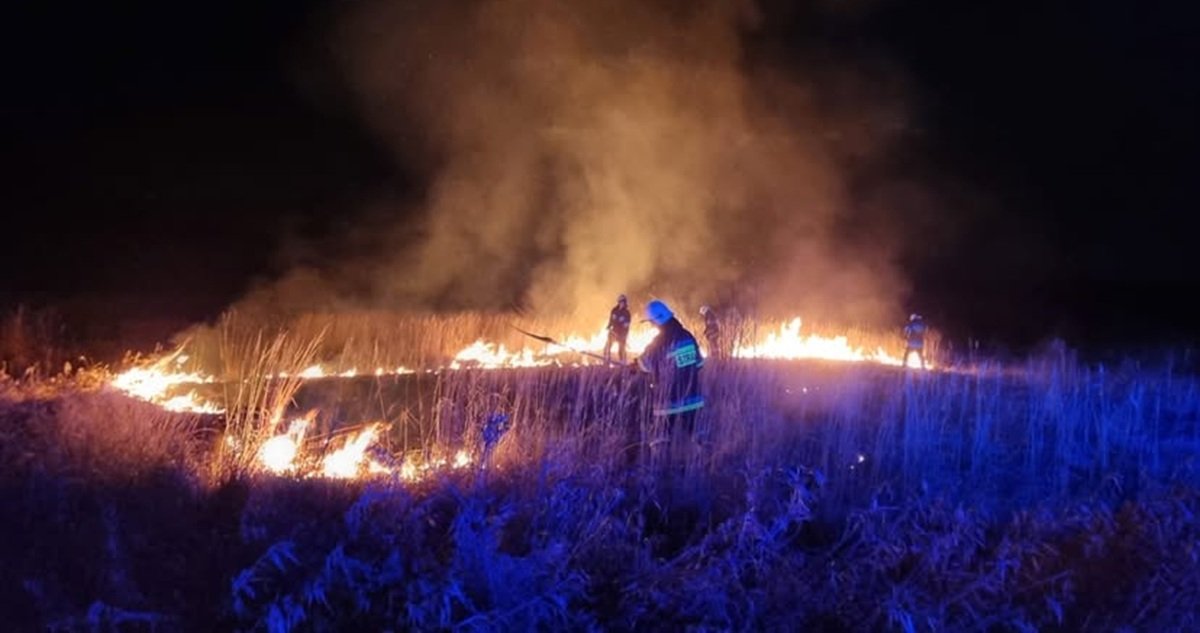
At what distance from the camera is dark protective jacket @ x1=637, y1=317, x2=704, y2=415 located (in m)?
9.03

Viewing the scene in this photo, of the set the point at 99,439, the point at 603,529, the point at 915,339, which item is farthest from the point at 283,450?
the point at 915,339

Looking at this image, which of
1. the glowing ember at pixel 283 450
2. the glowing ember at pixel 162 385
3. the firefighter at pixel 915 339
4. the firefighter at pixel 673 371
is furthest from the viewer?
the firefighter at pixel 915 339

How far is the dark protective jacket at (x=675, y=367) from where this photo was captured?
9.03 m

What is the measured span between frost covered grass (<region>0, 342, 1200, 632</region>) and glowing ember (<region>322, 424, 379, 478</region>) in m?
0.44

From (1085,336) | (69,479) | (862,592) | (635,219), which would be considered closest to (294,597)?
(69,479)

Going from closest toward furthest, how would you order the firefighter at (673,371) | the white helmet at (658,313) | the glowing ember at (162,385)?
the firefighter at (673,371)
the glowing ember at (162,385)
the white helmet at (658,313)

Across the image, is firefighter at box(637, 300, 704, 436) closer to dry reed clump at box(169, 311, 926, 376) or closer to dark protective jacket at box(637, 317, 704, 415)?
dark protective jacket at box(637, 317, 704, 415)

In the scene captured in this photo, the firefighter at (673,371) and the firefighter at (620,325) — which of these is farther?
the firefighter at (620,325)

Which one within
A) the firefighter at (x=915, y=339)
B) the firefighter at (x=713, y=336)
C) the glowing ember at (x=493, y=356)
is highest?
the firefighter at (x=915, y=339)

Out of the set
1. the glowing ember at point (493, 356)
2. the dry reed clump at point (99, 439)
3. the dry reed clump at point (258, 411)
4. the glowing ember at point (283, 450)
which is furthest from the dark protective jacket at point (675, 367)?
the dry reed clump at point (99, 439)

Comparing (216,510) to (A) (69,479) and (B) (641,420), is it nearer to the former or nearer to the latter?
(A) (69,479)

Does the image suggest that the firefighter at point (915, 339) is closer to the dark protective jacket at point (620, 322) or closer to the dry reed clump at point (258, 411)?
the dark protective jacket at point (620, 322)

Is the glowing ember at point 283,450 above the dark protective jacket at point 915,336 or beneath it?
beneath

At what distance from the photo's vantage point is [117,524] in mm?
5949
